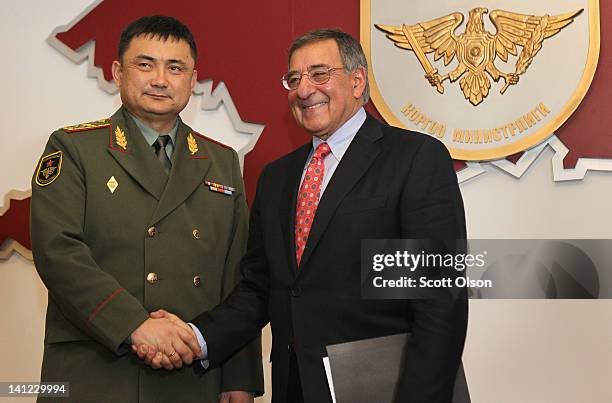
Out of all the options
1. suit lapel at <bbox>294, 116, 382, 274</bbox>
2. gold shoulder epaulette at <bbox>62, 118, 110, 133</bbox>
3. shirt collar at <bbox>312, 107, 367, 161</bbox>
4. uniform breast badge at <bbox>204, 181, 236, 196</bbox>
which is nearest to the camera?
suit lapel at <bbox>294, 116, 382, 274</bbox>

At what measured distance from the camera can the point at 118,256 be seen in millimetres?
1860

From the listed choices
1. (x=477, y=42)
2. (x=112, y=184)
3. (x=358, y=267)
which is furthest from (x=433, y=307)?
(x=477, y=42)

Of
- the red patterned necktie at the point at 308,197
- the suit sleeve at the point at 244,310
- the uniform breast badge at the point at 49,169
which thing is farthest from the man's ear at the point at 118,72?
the red patterned necktie at the point at 308,197

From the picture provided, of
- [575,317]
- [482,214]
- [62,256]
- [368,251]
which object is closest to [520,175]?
[482,214]

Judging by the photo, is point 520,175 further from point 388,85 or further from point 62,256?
point 62,256

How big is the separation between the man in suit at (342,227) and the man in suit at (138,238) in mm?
93

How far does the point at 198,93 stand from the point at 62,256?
46.7 inches

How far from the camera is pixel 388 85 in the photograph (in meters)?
2.63

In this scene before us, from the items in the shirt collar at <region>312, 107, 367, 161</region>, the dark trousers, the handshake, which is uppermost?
the shirt collar at <region>312, 107, 367, 161</region>

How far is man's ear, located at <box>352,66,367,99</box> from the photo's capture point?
189cm

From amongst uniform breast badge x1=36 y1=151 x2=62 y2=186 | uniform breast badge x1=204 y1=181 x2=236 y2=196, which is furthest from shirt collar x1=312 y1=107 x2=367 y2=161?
uniform breast badge x1=36 y1=151 x2=62 y2=186

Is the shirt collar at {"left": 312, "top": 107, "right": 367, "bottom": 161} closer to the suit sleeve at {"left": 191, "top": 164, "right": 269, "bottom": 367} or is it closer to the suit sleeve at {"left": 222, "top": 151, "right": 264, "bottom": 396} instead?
the suit sleeve at {"left": 191, "top": 164, "right": 269, "bottom": 367}

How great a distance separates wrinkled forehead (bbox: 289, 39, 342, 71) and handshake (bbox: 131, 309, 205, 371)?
733mm

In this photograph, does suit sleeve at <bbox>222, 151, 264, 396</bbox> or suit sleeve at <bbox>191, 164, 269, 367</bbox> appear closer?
suit sleeve at <bbox>191, 164, 269, 367</bbox>
